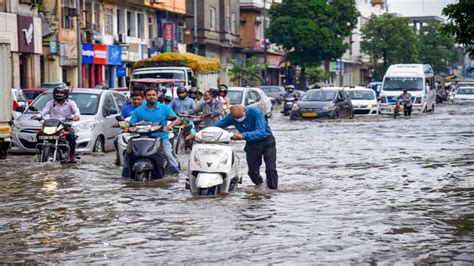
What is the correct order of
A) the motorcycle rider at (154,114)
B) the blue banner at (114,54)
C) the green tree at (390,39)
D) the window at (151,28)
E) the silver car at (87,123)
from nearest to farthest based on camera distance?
the motorcycle rider at (154,114)
the silver car at (87,123)
the blue banner at (114,54)
the window at (151,28)
the green tree at (390,39)

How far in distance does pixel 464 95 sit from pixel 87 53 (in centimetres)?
3276

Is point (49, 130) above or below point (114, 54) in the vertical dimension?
below

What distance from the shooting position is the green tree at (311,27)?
80062mm

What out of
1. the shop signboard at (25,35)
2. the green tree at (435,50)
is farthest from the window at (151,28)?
the green tree at (435,50)

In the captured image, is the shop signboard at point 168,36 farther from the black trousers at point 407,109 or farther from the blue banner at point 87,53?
the black trousers at point 407,109

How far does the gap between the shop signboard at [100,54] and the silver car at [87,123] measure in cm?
2775

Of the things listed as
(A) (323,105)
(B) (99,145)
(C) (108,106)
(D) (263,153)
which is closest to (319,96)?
(A) (323,105)

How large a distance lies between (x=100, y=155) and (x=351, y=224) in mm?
12260

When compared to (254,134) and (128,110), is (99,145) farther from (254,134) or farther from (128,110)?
(254,134)

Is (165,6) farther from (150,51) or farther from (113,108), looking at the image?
(113,108)

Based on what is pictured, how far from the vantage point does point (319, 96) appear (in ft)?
144

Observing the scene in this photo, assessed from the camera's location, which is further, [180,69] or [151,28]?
[151,28]

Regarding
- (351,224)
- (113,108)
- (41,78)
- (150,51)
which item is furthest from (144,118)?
(150,51)

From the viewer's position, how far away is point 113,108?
963 inches
